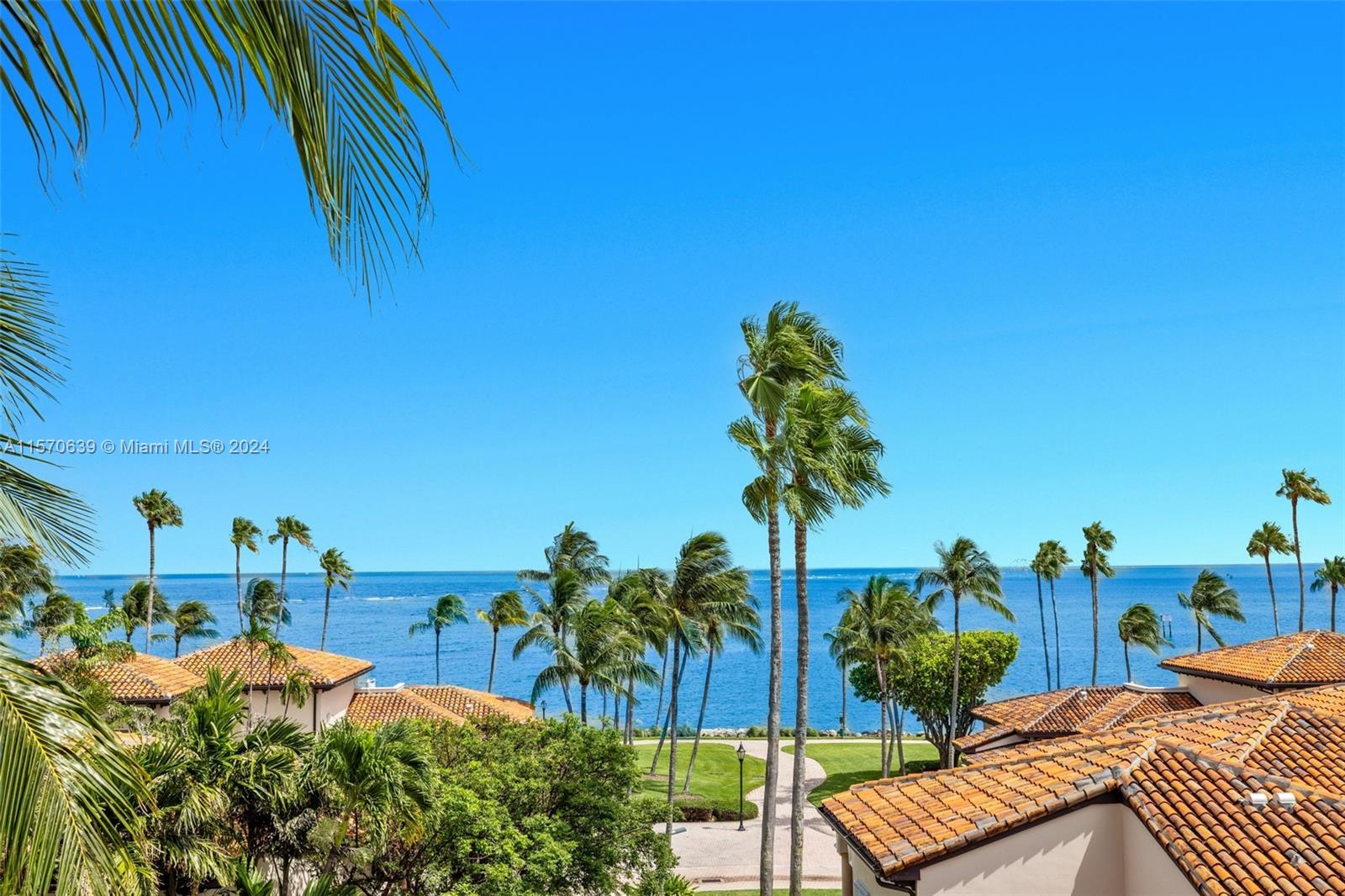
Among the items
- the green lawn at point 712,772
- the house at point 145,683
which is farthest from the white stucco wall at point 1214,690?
the house at point 145,683

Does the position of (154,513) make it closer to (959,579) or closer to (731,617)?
(731,617)

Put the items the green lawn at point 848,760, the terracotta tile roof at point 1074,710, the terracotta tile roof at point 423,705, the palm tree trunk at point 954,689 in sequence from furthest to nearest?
the palm tree trunk at point 954,689 < the green lawn at point 848,760 < the terracotta tile roof at point 423,705 < the terracotta tile roof at point 1074,710

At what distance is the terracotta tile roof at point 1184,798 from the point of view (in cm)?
1130

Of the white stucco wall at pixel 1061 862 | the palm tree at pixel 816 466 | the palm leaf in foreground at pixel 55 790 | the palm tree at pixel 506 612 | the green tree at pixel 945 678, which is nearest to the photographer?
the palm leaf in foreground at pixel 55 790

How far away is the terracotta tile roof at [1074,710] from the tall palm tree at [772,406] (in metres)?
13.8

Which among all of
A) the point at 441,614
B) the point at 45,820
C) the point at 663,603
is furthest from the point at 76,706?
the point at 441,614

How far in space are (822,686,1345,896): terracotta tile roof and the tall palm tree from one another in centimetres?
583

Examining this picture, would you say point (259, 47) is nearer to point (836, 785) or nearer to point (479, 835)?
point (479, 835)

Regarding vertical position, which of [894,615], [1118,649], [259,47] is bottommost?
[1118,649]

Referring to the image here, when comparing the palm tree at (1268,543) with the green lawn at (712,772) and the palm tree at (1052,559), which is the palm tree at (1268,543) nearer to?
the palm tree at (1052,559)

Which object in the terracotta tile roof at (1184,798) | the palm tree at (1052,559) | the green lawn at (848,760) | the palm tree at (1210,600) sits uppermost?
the palm tree at (1052,559)

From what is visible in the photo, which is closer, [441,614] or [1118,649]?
[441,614]

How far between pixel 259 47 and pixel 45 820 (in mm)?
2671

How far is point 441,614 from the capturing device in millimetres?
69938
